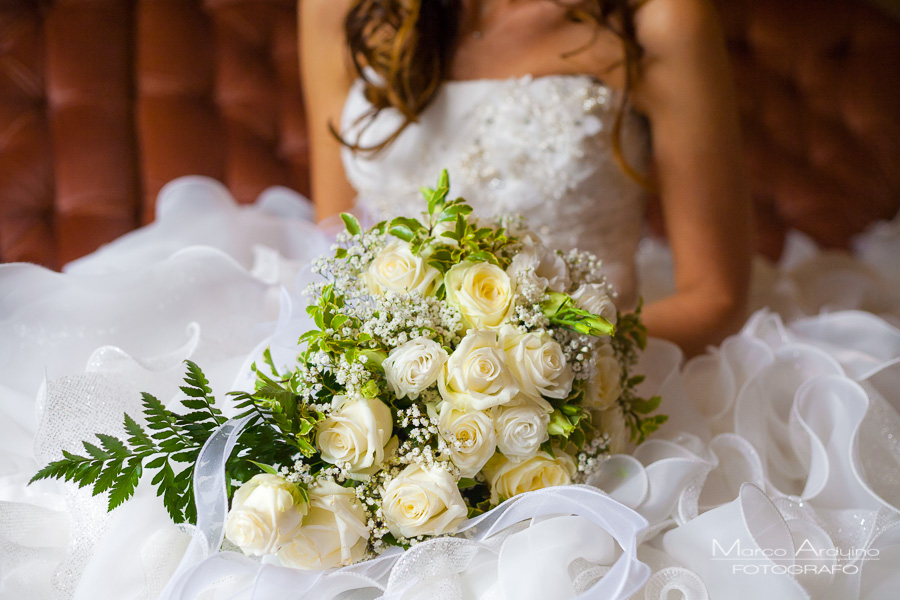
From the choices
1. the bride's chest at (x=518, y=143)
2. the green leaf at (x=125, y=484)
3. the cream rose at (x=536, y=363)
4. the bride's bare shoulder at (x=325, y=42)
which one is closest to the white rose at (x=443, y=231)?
the cream rose at (x=536, y=363)

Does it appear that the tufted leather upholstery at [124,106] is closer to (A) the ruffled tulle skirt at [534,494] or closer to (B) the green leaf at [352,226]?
(A) the ruffled tulle skirt at [534,494]

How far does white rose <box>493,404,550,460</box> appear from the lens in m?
0.60

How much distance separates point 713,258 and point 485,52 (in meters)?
0.57

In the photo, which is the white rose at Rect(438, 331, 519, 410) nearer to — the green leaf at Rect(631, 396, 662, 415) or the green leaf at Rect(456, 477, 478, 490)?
the green leaf at Rect(456, 477, 478, 490)

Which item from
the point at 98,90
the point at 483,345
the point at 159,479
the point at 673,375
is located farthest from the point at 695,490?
the point at 98,90

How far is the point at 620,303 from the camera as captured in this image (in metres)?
1.26

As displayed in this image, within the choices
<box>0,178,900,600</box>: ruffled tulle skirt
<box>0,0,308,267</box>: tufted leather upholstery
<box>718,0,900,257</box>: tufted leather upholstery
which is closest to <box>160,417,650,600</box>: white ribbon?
<box>0,178,900,600</box>: ruffled tulle skirt

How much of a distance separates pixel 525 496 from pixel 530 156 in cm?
71

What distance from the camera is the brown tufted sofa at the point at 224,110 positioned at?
5.23 feet

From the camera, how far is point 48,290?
0.82 m

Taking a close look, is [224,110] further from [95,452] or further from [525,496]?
[525,496]

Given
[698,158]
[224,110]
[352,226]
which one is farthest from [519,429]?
[224,110]

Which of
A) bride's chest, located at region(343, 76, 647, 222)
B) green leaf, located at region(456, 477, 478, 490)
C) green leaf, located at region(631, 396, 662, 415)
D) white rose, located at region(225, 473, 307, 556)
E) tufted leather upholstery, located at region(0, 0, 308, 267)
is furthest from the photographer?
tufted leather upholstery, located at region(0, 0, 308, 267)

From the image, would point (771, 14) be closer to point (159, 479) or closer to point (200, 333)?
point (200, 333)
